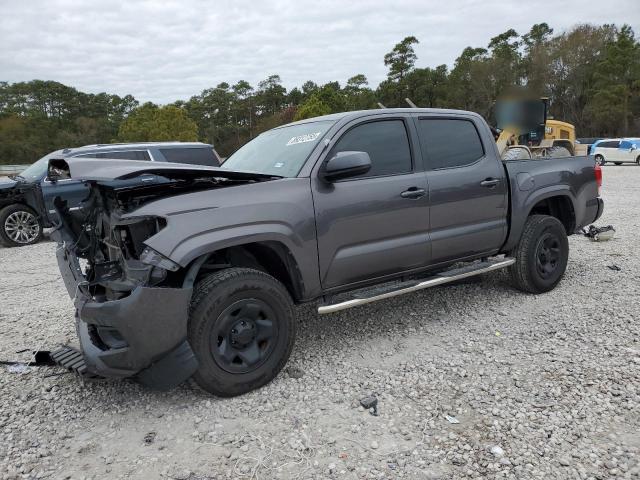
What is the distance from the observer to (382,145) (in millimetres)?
3936

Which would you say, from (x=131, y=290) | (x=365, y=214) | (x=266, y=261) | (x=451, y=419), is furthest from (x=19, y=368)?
(x=451, y=419)

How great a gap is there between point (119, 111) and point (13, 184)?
83175 millimetres

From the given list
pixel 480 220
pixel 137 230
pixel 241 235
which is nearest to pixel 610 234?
pixel 480 220

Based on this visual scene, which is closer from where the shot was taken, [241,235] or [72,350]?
[241,235]

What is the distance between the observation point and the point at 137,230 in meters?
3.02

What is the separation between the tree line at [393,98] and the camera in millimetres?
35438

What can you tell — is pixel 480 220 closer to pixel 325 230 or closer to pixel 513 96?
pixel 325 230

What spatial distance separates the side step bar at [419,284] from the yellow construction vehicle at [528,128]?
5.94 metres

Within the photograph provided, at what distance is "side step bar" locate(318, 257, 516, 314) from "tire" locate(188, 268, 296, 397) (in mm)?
358

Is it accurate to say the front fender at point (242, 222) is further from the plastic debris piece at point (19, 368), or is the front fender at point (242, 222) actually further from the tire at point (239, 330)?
the plastic debris piece at point (19, 368)

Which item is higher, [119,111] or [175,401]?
[119,111]

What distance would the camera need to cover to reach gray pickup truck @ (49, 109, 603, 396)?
9.29 ft

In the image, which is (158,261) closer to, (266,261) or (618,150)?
(266,261)

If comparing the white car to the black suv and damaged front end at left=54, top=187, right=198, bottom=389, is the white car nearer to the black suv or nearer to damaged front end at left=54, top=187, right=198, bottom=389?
the black suv
